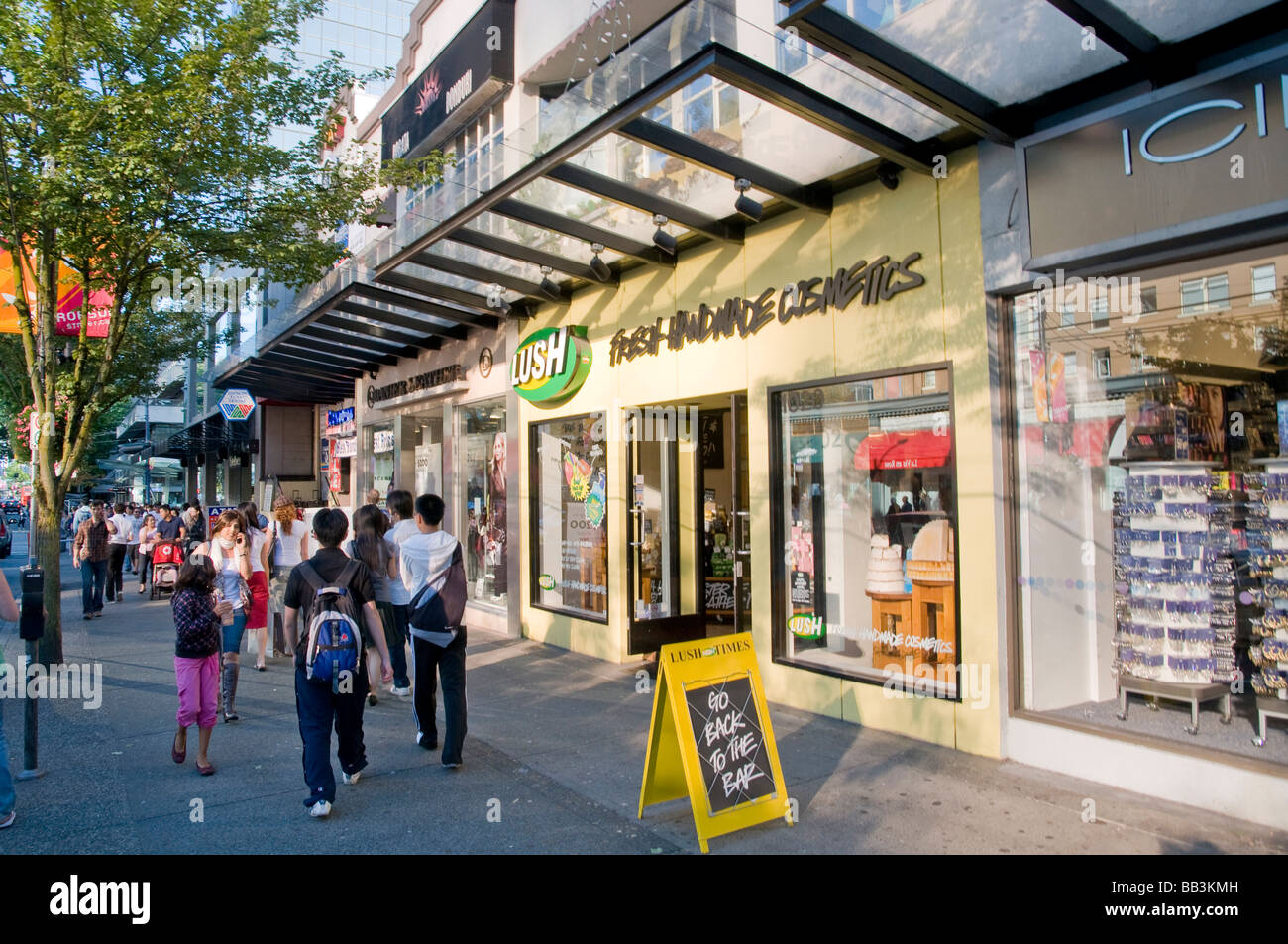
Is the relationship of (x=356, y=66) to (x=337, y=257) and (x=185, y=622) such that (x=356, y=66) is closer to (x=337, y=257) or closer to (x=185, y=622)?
(x=337, y=257)

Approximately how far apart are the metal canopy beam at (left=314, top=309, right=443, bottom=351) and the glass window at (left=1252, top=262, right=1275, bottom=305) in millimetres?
10842

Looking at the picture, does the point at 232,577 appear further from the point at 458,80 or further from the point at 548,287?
the point at 458,80

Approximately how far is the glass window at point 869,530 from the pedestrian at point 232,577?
15.5 feet

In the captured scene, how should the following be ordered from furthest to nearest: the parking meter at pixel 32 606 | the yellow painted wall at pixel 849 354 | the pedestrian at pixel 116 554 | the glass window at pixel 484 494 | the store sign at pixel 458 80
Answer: the pedestrian at pixel 116 554, the glass window at pixel 484 494, the store sign at pixel 458 80, the yellow painted wall at pixel 849 354, the parking meter at pixel 32 606

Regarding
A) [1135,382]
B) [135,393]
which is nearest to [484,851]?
[1135,382]

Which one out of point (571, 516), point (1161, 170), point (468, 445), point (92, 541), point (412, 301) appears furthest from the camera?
point (92, 541)

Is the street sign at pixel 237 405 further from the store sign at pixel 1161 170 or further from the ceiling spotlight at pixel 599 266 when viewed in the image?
the store sign at pixel 1161 170

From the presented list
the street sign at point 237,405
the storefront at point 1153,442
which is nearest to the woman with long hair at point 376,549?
the storefront at point 1153,442

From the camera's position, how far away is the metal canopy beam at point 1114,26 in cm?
452

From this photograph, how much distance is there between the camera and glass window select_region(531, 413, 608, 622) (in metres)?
9.92

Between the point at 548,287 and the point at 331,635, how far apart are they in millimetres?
5780

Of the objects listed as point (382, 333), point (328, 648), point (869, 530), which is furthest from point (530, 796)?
point (382, 333)

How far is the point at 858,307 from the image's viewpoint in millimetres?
6805

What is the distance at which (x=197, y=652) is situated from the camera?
5879mm
